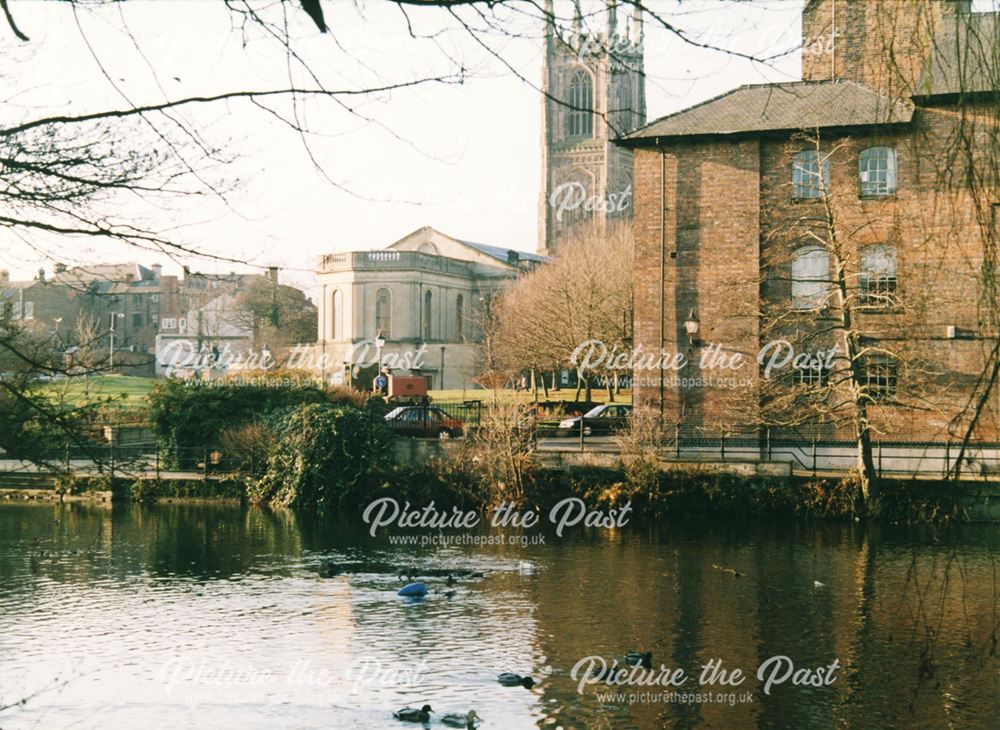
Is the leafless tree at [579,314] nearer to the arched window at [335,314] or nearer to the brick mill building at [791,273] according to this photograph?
the brick mill building at [791,273]

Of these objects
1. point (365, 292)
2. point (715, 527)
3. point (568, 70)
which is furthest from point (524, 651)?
point (568, 70)

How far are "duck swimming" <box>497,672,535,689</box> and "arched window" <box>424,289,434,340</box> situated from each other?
206 ft

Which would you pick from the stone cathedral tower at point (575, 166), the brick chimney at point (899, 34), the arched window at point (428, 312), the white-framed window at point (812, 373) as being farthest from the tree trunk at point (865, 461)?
the stone cathedral tower at point (575, 166)

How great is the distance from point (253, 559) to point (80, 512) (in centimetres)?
969

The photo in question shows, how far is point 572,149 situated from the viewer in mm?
96188

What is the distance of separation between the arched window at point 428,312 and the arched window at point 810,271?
4727 cm

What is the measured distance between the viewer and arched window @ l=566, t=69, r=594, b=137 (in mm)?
92581

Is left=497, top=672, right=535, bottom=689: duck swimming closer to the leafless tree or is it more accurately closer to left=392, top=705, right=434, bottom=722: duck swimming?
left=392, top=705, right=434, bottom=722: duck swimming

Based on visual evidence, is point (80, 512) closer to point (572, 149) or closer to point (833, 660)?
point (833, 660)

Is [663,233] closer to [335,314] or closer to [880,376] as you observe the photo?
[880,376]

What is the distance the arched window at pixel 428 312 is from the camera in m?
75.8

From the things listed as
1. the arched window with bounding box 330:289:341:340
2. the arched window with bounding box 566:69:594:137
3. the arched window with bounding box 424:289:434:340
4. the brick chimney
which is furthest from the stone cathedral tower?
the brick chimney

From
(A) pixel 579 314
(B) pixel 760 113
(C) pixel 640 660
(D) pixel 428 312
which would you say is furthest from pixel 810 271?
(D) pixel 428 312

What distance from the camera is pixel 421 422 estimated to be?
3384 cm
